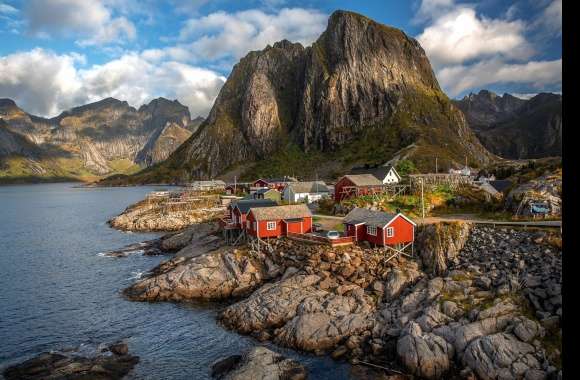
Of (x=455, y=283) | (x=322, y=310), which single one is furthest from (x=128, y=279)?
(x=455, y=283)

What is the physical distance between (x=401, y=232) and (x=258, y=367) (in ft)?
80.1

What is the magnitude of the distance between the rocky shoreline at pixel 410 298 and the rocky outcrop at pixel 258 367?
340cm

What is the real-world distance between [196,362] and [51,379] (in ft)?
34.1

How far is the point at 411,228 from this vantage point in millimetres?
49500

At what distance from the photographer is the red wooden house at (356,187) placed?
76.6 meters

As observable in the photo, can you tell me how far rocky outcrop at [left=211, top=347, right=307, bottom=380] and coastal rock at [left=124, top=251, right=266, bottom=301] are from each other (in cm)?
1559

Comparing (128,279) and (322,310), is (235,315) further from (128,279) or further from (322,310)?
(128,279)

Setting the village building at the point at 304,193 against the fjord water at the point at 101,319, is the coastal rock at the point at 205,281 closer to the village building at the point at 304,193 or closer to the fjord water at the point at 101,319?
the fjord water at the point at 101,319

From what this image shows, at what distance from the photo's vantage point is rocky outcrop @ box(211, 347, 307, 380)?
101ft

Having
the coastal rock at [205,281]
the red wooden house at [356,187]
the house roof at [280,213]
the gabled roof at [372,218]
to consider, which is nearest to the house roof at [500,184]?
the red wooden house at [356,187]

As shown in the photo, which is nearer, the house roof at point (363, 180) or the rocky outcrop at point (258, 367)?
the rocky outcrop at point (258, 367)

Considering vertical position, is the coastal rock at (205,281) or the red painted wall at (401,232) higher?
the red painted wall at (401,232)

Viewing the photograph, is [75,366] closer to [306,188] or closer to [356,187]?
[356,187]

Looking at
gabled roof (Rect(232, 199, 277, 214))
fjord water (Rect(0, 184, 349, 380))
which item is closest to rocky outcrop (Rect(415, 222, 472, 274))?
fjord water (Rect(0, 184, 349, 380))
